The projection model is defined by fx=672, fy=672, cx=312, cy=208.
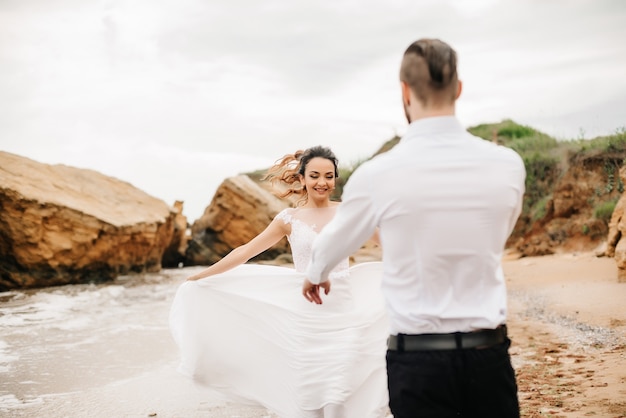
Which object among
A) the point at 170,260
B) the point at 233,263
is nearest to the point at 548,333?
the point at 233,263

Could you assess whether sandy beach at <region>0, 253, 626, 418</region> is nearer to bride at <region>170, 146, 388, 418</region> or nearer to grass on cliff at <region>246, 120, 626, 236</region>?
bride at <region>170, 146, 388, 418</region>

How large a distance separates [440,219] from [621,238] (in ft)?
33.2

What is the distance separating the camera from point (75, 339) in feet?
33.9

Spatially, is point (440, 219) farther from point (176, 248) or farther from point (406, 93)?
point (176, 248)

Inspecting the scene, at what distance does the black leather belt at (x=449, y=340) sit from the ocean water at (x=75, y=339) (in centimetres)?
523

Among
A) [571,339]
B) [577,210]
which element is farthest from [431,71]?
[577,210]

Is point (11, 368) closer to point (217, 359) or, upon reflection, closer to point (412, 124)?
point (217, 359)

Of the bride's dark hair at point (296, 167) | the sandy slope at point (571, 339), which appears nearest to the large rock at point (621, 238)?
the sandy slope at point (571, 339)

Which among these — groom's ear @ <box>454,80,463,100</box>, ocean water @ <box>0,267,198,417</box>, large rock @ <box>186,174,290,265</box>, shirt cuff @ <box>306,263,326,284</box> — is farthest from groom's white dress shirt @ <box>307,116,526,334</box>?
large rock @ <box>186,174,290,265</box>

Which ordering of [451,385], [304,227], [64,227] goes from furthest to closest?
1. [64,227]
2. [304,227]
3. [451,385]

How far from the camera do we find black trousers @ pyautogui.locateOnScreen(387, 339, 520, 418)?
2219 millimetres

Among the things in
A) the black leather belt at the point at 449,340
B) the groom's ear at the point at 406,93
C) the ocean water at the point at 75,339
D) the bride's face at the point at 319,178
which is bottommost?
the ocean water at the point at 75,339

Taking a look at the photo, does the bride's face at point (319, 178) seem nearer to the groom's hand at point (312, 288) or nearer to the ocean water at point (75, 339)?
the groom's hand at point (312, 288)

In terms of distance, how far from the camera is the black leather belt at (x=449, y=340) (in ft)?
7.35
